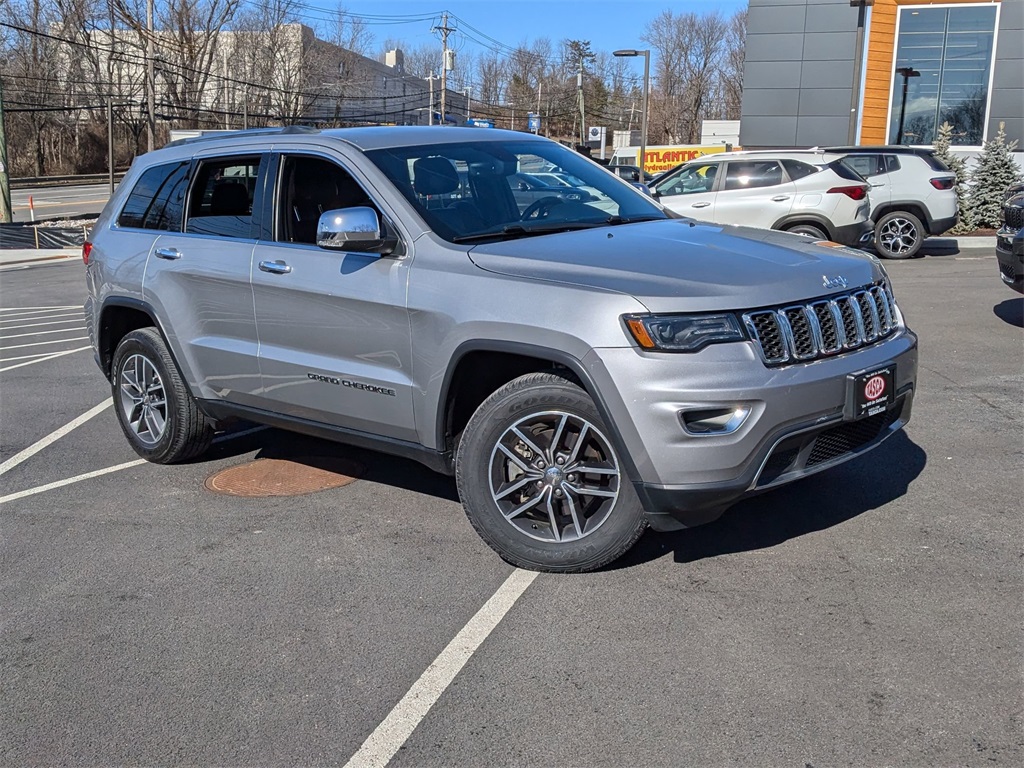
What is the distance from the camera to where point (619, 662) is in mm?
3496

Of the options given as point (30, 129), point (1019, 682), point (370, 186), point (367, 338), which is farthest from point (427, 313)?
point (30, 129)

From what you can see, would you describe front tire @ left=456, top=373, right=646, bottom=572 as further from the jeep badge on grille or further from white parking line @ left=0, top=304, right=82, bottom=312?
white parking line @ left=0, top=304, right=82, bottom=312

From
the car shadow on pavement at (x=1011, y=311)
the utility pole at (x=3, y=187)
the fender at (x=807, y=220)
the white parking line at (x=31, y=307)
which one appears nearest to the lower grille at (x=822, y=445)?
the car shadow on pavement at (x=1011, y=311)

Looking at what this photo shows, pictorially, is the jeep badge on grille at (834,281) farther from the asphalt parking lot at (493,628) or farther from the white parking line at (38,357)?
the white parking line at (38,357)

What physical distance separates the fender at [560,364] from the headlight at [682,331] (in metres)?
0.27

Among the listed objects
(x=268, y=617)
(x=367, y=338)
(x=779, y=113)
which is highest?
(x=779, y=113)

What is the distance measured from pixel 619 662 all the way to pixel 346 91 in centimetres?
7982

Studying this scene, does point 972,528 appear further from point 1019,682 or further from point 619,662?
point 619,662

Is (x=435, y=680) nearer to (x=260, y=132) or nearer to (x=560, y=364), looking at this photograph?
→ (x=560, y=364)

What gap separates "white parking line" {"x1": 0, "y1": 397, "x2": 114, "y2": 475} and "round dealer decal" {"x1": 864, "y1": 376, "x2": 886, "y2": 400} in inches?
195

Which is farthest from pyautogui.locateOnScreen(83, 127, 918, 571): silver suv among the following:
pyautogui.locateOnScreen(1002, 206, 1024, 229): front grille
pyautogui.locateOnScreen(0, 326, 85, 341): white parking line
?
pyautogui.locateOnScreen(0, 326, 85, 341): white parking line

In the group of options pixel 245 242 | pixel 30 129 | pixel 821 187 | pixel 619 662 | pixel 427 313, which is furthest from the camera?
pixel 30 129

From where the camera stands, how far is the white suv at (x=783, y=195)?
14.5 metres

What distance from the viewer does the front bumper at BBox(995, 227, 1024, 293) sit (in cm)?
905
